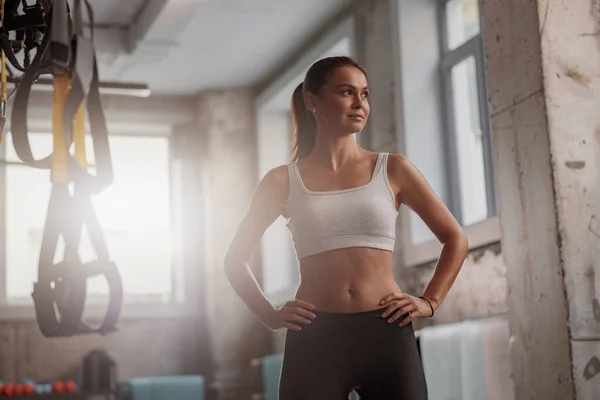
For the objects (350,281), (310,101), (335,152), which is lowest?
(350,281)

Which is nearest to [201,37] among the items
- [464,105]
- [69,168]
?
[464,105]

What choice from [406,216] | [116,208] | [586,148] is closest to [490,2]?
[586,148]

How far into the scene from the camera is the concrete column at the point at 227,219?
271 inches

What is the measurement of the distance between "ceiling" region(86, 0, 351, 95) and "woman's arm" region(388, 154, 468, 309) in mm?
3738

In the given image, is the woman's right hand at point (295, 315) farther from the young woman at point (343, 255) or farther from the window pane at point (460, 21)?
the window pane at point (460, 21)

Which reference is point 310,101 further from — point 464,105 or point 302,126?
point 464,105

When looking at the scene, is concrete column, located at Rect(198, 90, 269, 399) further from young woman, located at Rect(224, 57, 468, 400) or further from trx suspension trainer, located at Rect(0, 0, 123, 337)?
trx suspension trainer, located at Rect(0, 0, 123, 337)

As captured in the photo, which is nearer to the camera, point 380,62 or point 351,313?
point 351,313

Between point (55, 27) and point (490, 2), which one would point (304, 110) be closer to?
point (55, 27)

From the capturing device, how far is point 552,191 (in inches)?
109

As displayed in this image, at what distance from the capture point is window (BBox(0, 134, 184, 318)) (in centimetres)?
677

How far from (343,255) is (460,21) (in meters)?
3.45

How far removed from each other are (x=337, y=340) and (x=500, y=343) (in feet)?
6.31

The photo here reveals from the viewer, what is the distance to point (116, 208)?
277 inches
